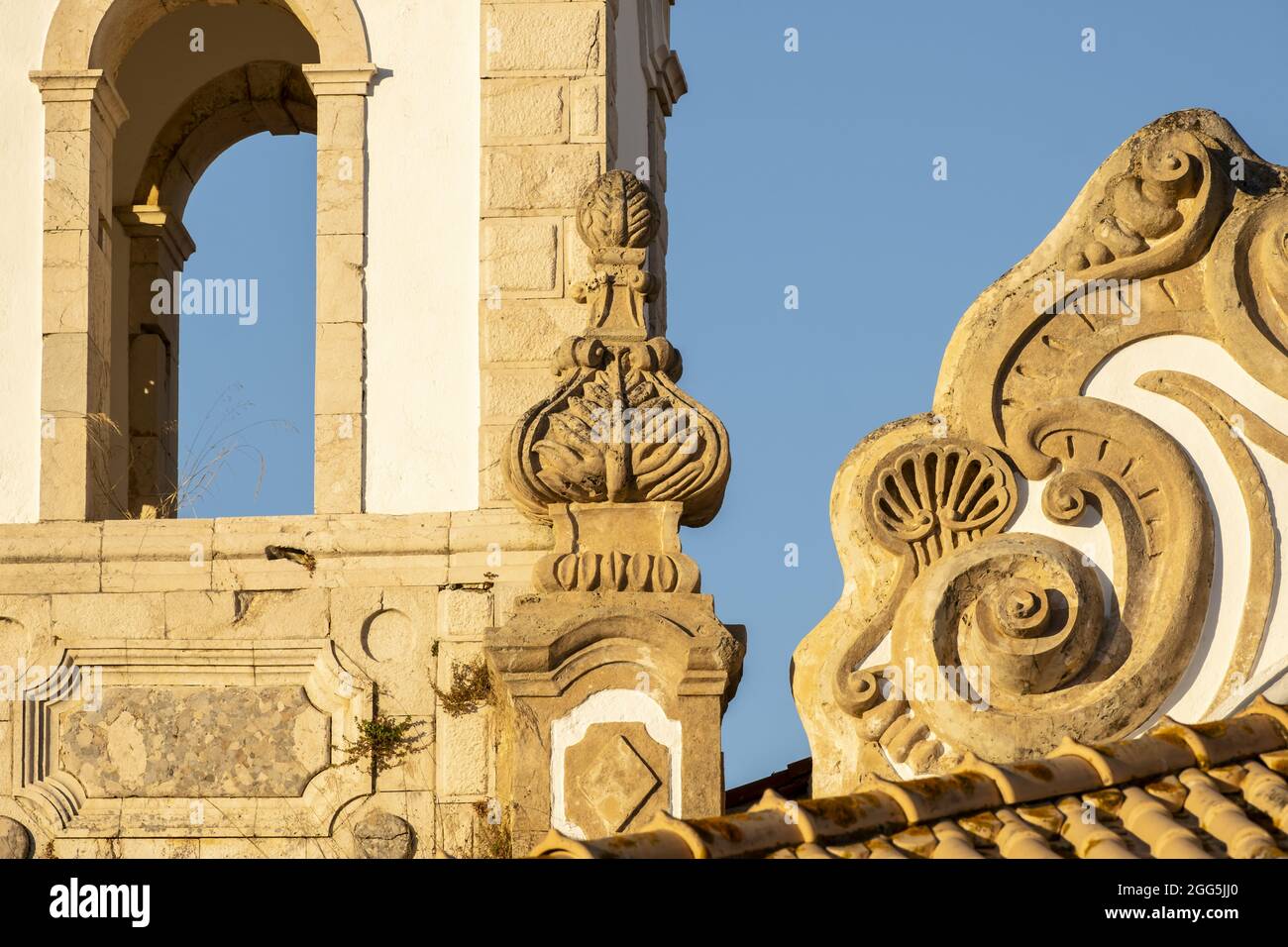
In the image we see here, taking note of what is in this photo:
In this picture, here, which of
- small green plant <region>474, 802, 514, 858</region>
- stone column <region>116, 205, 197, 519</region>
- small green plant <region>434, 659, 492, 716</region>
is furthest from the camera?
stone column <region>116, 205, 197, 519</region>

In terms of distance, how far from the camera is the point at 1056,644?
8.16m

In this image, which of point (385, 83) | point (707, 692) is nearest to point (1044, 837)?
point (707, 692)

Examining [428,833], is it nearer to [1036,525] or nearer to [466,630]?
[466,630]

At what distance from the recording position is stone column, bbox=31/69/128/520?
11.8m

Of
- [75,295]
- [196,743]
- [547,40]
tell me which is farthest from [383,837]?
[547,40]

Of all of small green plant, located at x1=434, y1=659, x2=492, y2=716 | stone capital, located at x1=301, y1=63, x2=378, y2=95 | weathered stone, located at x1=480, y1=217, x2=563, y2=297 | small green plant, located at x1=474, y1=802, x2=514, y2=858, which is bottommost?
small green plant, located at x1=474, y1=802, x2=514, y2=858

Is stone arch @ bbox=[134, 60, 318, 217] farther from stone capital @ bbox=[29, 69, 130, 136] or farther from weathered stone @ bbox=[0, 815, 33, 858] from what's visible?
weathered stone @ bbox=[0, 815, 33, 858]

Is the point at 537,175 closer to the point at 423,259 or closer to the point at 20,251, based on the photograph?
the point at 423,259

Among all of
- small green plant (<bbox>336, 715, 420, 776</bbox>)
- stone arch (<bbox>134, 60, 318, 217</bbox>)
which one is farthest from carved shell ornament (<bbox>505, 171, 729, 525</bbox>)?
stone arch (<bbox>134, 60, 318, 217</bbox>)

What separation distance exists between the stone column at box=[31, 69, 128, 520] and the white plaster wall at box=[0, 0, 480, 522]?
2.6 inches

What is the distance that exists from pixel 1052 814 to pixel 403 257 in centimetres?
546

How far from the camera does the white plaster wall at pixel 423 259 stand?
461 inches

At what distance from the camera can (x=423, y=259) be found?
12.0 metres

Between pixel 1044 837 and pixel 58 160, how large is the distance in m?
6.56
